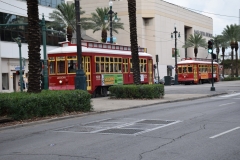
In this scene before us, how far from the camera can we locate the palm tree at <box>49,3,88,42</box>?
165ft

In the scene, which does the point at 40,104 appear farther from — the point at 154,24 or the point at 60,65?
the point at 154,24

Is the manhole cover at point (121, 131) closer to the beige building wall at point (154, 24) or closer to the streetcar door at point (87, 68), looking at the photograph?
the streetcar door at point (87, 68)

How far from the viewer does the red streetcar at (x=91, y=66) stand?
27.7 m

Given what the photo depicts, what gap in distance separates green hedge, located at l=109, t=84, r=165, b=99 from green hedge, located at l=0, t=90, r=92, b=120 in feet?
23.2

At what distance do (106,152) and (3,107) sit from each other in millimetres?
7304

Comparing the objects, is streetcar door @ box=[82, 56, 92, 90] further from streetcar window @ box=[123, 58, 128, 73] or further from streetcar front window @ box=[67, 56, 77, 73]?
streetcar window @ box=[123, 58, 128, 73]

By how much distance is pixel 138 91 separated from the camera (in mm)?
25328

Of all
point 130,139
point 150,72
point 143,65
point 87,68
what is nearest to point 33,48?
point 130,139

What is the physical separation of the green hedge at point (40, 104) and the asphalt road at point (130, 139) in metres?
0.90

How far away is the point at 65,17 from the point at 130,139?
4161 cm

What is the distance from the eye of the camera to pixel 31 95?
15727 mm

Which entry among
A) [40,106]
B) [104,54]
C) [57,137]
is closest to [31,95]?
[40,106]

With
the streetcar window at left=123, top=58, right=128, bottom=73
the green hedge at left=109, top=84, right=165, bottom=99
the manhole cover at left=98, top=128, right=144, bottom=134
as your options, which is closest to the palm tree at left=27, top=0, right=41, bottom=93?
the manhole cover at left=98, top=128, right=144, bottom=134

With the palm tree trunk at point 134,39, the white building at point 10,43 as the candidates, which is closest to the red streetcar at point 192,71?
the white building at point 10,43
